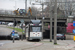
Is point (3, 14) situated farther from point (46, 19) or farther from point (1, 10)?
point (46, 19)

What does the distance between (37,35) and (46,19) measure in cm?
1912

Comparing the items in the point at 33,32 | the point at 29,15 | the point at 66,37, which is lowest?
the point at 66,37

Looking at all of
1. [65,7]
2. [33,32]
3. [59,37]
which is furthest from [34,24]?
[65,7]

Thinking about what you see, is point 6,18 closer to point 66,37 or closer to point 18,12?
point 18,12

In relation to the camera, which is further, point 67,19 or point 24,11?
point 67,19

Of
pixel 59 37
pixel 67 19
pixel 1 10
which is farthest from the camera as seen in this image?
pixel 67 19

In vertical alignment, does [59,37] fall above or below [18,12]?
below

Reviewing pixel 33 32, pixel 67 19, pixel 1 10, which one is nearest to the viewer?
pixel 33 32

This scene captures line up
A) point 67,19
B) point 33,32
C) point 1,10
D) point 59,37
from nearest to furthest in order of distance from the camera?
point 33,32, point 59,37, point 1,10, point 67,19

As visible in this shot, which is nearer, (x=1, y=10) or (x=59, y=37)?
(x=59, y=37)

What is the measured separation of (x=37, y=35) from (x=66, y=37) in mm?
15782

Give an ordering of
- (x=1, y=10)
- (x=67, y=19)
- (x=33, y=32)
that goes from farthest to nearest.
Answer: (x=67, y=19) < (x=1, y=10) < (x=33, y=32)

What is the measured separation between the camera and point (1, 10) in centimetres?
4212

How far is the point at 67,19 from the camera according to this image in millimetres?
46750
